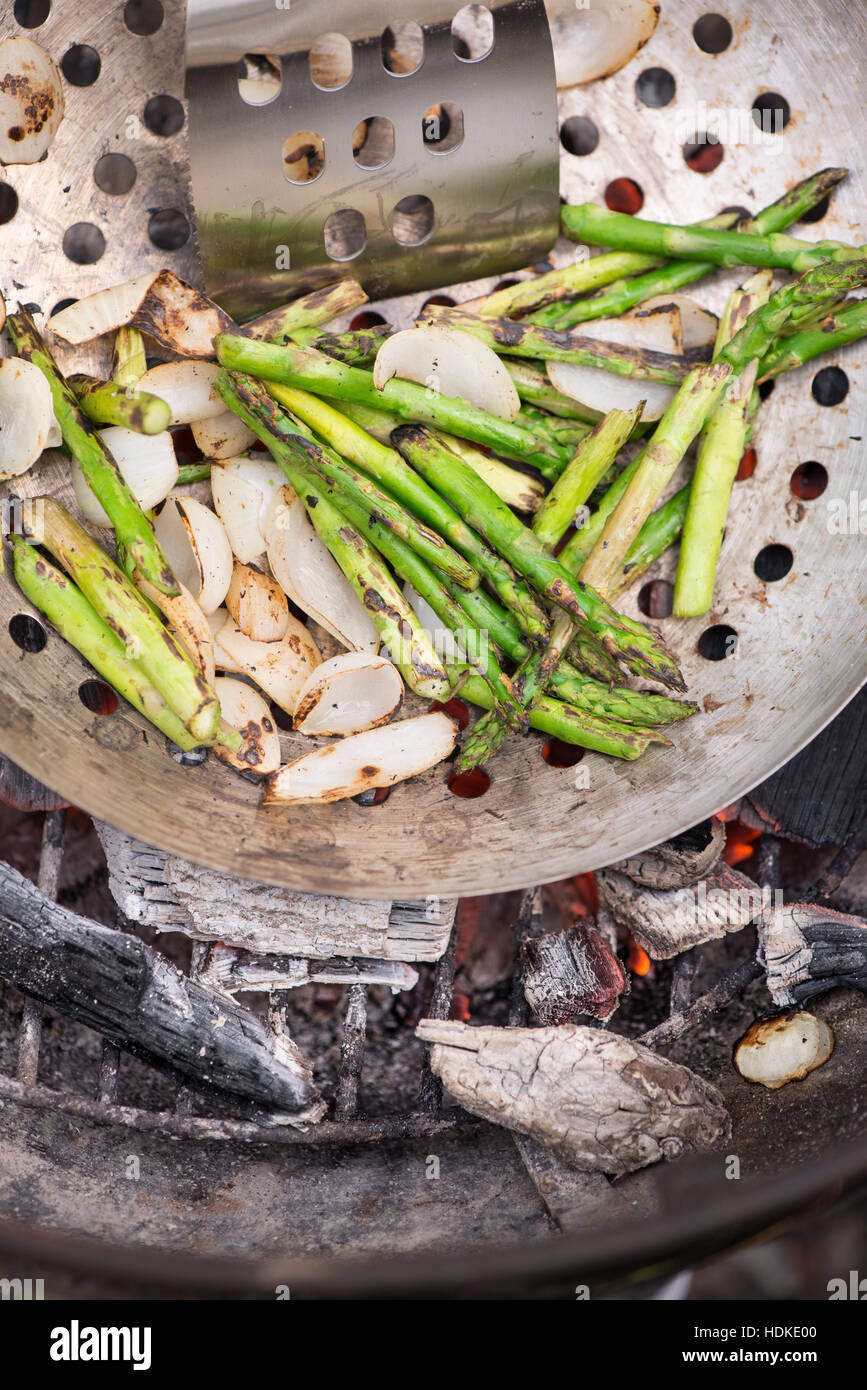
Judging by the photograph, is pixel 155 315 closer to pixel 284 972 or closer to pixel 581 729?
pixel 581 729

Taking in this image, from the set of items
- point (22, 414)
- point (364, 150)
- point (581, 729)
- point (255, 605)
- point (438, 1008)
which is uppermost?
point (364, 150)

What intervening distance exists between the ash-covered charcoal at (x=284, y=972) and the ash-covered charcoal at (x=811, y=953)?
2.44ft

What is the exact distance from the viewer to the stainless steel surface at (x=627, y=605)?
2.02 metres

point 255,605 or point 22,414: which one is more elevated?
point 22,414

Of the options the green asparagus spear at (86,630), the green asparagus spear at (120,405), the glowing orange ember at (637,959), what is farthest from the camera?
the glowing orange ember at (637,959)

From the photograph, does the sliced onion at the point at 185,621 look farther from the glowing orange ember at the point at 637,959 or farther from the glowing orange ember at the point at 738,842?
the glowing orange ember at the point at 738,842

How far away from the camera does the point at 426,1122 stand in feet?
6.88

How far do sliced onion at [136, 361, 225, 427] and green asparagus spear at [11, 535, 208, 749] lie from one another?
0.38 m

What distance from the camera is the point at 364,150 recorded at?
7.14ft

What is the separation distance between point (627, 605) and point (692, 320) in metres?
0.62

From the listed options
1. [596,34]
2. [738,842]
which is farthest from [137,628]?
[596,34]

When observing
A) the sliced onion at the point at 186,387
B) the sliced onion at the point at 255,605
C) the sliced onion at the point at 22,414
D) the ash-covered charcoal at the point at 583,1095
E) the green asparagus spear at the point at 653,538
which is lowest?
the ash-covered charcoal at the point at 583,1095

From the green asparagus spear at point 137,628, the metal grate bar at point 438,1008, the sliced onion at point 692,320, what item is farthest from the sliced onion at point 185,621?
the sliced onion at point 692,320

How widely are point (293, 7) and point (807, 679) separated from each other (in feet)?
5.34
